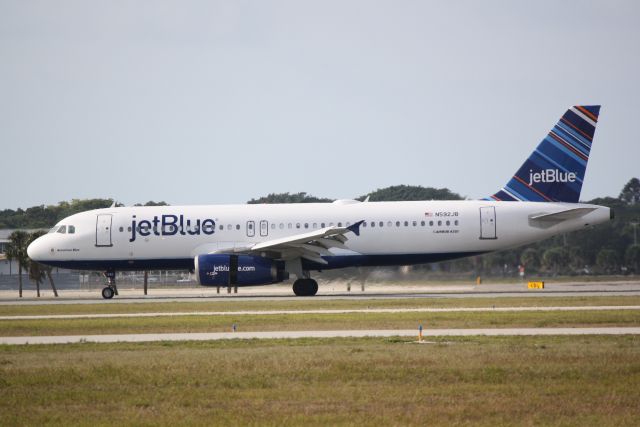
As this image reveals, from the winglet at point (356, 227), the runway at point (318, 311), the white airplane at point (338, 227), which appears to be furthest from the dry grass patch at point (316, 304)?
the white airplane at point (338, 227)

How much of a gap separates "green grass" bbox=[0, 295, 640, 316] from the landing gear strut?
4.20m

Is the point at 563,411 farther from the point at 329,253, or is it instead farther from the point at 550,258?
the point at 550,258

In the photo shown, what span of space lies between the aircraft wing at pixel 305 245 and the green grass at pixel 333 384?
65.5 feet

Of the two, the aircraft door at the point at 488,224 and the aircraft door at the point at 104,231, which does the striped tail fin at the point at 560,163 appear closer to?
the aircraft door at the point at 488,224

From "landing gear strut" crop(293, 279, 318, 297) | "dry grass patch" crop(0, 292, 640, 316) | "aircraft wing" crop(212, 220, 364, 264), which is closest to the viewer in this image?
"dry grass patch" crop(0, 292, 640, 316)

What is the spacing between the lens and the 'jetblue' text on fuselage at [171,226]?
44031 millimetres

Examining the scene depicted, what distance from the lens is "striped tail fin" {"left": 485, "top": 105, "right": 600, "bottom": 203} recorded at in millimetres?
44094

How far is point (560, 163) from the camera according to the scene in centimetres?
4412

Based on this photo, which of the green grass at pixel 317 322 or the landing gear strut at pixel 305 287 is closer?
the green grass at pixel 317 322

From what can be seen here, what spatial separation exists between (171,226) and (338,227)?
25.4 feet

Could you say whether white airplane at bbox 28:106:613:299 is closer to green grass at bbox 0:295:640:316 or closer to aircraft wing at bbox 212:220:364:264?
aircraft wing at bbox 212:220:364:264

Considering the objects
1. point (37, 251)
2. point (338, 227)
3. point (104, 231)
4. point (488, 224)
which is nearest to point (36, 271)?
point (37, 251)

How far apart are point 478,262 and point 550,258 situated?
17.7 metres

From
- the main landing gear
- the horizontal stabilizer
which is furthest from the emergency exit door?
the horizontal stabilizer
